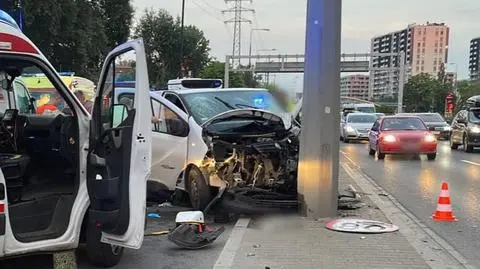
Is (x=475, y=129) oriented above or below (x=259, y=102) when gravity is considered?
below

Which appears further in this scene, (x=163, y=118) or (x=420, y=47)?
(x=420, y=47)

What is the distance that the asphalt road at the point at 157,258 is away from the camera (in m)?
6.11

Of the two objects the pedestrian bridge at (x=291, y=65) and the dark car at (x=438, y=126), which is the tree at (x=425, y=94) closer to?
the pedestrian bridge at (x=291, y=65)

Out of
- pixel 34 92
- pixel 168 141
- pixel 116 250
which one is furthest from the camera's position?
pixel 34 92

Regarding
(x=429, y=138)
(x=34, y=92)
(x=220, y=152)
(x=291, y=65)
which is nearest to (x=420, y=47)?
(x=291, y=65)

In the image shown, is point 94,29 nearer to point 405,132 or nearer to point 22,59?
point 405,132

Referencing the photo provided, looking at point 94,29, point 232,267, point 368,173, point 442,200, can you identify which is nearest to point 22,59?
point 232,267

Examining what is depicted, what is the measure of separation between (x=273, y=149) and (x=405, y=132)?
37.9 feet

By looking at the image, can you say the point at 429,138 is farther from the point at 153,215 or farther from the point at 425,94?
the point at 425,94

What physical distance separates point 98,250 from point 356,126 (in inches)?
970

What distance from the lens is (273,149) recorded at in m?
8.51

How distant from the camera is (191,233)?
693cm

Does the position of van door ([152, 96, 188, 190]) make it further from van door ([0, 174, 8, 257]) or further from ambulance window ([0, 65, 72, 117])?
van door ([0, 174, 8, 257])

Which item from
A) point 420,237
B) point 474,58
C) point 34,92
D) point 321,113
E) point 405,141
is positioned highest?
point 474,58
